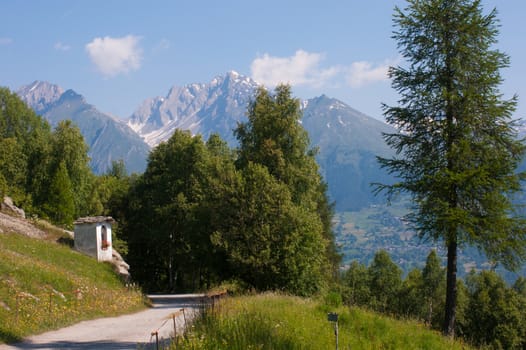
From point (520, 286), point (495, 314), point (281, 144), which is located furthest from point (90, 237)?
point (520, 286)

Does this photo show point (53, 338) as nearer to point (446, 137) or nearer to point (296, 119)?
point (446, 137)

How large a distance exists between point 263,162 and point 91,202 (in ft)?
102

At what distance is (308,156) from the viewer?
3803 centimetres

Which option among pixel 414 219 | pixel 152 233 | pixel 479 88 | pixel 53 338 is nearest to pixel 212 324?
pixel 53 338

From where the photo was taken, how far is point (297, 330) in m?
11.9

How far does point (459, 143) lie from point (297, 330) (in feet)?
32.0

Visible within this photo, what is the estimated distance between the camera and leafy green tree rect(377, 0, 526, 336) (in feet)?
57.9

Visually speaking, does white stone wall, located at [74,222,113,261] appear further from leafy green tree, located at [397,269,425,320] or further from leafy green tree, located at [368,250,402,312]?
leafy green tree, located at [368,250,402,312]

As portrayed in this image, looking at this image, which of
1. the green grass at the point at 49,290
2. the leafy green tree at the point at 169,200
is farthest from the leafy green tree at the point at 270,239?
the leafy green tree at the point at 169,200

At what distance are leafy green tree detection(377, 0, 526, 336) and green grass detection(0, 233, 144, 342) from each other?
43.0 ft

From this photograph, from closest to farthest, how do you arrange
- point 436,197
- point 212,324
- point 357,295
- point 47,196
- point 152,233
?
1. point 212,324
2. point 436,197
3. point 152,233
4. point 47,196
5. point 357,295

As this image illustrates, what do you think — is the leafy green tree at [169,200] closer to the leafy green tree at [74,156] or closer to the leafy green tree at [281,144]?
the leafy green tree at [281,144]

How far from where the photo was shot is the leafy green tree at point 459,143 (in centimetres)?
1764

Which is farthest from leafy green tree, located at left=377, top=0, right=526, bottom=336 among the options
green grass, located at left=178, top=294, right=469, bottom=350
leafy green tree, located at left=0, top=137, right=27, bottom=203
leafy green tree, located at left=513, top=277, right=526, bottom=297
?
leafy green tree, located at left=513, top=277, right=526, bottom=297
